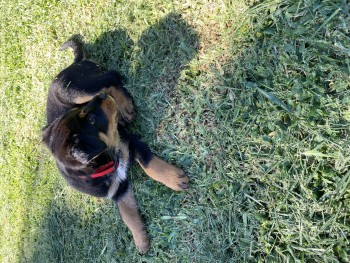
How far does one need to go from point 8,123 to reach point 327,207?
454 cm

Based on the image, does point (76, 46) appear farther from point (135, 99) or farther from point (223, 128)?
point (223, 128)

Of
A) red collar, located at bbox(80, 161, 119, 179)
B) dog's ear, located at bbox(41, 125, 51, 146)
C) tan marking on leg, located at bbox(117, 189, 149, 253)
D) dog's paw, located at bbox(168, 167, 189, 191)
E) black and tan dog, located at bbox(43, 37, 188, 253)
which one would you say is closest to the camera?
black and tan dog, located at bbox(43, 37, 188, 253)

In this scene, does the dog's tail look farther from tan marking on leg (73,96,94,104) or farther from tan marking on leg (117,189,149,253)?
tan marking on leg (117,189,149,253)

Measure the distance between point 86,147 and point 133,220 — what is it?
47.7 inches

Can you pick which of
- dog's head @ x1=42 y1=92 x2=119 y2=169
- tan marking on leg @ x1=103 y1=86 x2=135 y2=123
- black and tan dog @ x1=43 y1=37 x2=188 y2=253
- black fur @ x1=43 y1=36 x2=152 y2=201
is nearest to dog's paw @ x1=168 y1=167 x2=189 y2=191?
black and tan dog @ x1=43 y1=37 x2=188 y2=253

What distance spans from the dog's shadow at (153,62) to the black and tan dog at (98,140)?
15 centimetres

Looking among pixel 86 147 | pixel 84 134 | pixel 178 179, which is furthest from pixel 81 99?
pixel 178 179

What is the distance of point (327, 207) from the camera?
2.61 m

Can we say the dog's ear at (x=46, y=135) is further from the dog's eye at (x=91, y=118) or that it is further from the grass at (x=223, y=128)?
the grass at (x=223, y=128)

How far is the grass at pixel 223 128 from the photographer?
2625mm

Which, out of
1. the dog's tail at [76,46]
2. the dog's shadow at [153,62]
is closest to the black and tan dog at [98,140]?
the dog's tail at [76,46]

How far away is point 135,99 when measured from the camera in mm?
3826

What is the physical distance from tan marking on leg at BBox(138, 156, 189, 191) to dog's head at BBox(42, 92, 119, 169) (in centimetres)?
39

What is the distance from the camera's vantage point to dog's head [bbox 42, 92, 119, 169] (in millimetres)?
2756
